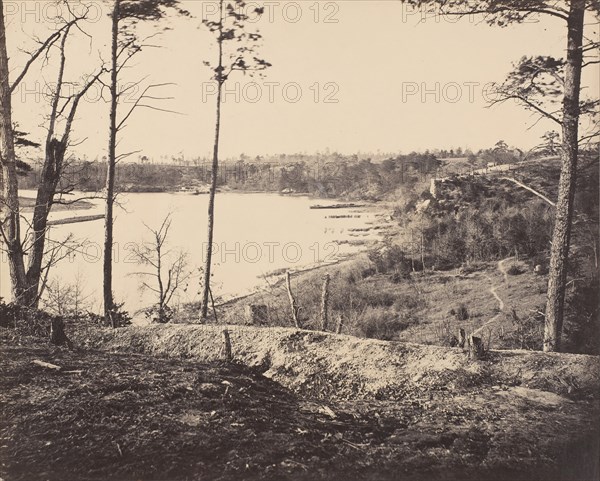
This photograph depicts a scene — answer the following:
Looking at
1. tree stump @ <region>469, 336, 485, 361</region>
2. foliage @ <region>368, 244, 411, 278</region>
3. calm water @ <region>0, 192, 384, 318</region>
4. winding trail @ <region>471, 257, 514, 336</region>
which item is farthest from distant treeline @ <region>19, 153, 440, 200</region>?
tree stump @ <region>469, 336, 485, 361</region>

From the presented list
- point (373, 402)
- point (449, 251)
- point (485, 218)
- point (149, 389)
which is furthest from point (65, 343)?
point (485, 218)

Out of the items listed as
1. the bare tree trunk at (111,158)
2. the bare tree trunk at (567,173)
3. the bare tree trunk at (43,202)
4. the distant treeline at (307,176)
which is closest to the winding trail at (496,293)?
the bare tree trunk at (567,173)

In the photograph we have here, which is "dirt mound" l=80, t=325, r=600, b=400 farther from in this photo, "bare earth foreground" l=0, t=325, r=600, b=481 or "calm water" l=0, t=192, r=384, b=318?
"calm water" l=0, t=192, r=384, b=318

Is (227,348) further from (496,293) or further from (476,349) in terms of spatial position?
(496,293)

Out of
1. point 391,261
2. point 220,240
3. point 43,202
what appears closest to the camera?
point 43,202

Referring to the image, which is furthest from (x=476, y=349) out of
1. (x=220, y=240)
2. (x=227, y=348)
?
(x=220, y=240)

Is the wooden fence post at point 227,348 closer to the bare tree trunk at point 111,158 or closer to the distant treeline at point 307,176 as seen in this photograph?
the bare tree trunk at point 111,158

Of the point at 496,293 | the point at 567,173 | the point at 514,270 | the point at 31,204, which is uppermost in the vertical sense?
the point at 567,173
